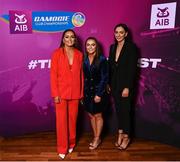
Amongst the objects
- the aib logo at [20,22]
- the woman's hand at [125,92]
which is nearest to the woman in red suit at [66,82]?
the woman's hand at [125,92]

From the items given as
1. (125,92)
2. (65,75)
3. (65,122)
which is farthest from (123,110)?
(65,75)

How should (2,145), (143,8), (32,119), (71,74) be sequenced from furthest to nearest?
(32,119), (2,145), (143,8), (71,74)

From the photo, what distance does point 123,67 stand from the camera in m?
3.10

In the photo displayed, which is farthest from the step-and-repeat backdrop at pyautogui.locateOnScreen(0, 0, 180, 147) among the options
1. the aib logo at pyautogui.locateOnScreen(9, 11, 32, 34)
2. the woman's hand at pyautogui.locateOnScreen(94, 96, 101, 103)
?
the woman's hand at pyautogui.locateOnScreen(94, 96, 101, 103)

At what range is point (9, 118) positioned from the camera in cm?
A: 365

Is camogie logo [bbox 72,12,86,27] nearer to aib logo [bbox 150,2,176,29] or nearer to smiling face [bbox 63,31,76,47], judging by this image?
smiling face [bbox 63,31,76,47]

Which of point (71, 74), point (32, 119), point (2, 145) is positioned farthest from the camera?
point (32, 119)

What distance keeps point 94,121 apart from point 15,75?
113cm

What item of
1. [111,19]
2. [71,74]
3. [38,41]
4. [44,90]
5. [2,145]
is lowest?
[2,145]

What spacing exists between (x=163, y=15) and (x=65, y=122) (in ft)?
5.36

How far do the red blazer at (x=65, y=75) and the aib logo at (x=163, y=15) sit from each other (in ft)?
3.16

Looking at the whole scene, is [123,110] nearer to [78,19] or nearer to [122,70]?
[122,70]

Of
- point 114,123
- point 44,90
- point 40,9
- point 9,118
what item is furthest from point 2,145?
point 40,9

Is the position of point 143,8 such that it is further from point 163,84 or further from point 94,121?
point 94,121
